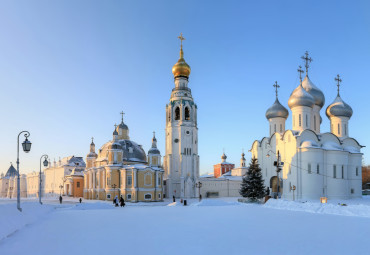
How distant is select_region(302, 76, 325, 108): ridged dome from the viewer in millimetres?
44316

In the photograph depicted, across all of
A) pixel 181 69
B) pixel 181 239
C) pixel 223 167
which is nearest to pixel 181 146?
pixel 181 69

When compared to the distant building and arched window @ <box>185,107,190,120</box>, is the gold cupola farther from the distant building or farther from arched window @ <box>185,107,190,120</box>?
the distant building

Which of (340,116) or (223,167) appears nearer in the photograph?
(340,116)

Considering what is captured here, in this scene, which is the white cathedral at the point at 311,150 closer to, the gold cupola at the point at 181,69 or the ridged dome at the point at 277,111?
the ridged dome at the point at 277,111

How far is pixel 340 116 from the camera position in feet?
143

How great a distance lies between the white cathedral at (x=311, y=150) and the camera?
37875 millimetres

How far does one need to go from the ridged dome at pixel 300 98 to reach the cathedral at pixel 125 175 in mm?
19573

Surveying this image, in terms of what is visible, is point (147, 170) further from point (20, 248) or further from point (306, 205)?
point (20, 248)

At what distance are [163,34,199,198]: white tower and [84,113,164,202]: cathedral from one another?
2815 millimetres

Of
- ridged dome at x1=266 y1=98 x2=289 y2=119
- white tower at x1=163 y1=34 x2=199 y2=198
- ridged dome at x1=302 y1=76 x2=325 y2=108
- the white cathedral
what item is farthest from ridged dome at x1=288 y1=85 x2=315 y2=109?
white tower at x1=163 y1=34 x2=199 y2=198

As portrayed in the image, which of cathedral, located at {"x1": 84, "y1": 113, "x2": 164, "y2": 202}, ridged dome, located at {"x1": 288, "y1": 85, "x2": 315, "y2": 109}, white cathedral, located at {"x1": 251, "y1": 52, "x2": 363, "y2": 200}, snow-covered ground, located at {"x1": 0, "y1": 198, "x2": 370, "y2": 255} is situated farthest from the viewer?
cathedral, located at {"x1": 84, "y1": 113, "x2": 164, "y2": 202}

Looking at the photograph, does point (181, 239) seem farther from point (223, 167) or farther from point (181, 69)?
point (223, 167)

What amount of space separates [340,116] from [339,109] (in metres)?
0.97

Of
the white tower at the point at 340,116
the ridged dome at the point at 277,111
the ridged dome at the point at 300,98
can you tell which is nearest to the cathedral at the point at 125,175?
the ridged dome at the point at 277,111
